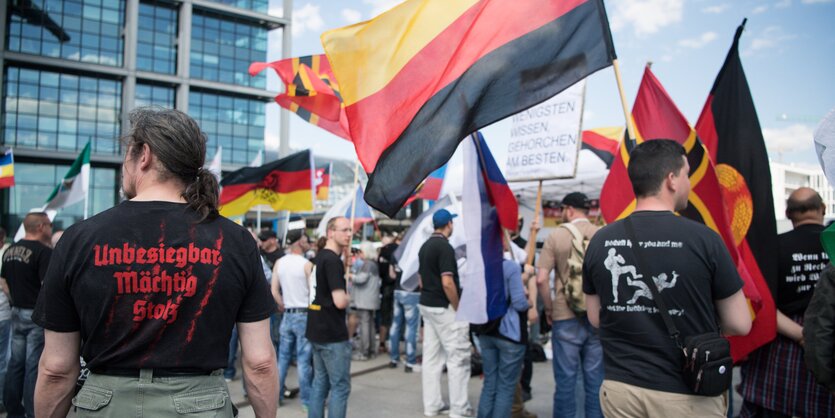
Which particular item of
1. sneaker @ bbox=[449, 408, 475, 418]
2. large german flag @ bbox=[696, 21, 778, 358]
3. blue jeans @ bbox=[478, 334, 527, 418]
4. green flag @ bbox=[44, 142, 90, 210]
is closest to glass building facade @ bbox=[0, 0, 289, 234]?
green flag @ bbox=[44, 142, 90, 210]

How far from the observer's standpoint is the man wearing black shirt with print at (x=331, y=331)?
4926 mm

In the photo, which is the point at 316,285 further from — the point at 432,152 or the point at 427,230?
the point at 427,230

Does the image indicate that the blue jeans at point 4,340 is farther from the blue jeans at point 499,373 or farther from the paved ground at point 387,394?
the blue jeans at point 499,373

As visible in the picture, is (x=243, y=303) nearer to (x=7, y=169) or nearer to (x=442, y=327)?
(x=442, y=327)

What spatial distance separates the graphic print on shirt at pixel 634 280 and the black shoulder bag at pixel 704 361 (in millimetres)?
91

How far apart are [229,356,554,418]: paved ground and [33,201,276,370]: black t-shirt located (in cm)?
457

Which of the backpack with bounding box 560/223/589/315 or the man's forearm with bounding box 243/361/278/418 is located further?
the backpack with bounding box 560/223/589/315

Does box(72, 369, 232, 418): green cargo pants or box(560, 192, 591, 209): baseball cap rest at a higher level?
box(560, 192, 591, 209): baseball cap

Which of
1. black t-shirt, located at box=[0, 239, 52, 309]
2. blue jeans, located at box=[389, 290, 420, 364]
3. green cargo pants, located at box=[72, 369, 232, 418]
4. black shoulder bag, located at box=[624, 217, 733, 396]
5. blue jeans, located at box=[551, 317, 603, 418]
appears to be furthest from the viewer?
blue jeans, located at box=[389, 290, 420, 364]

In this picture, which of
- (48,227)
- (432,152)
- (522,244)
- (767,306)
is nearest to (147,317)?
(432,152)

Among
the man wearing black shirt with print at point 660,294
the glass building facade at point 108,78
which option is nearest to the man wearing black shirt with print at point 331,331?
the man wearing black shirt with print at point 660,294

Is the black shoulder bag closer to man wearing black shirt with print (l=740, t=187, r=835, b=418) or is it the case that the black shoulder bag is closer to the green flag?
man wearing black shirt with print (l=740, t=187, r=835, b=418)

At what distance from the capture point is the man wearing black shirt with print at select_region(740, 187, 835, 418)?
3.83 m

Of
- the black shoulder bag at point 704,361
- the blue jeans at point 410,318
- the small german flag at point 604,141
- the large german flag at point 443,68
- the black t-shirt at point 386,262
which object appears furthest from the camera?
the black t-shirt at point 386,262
